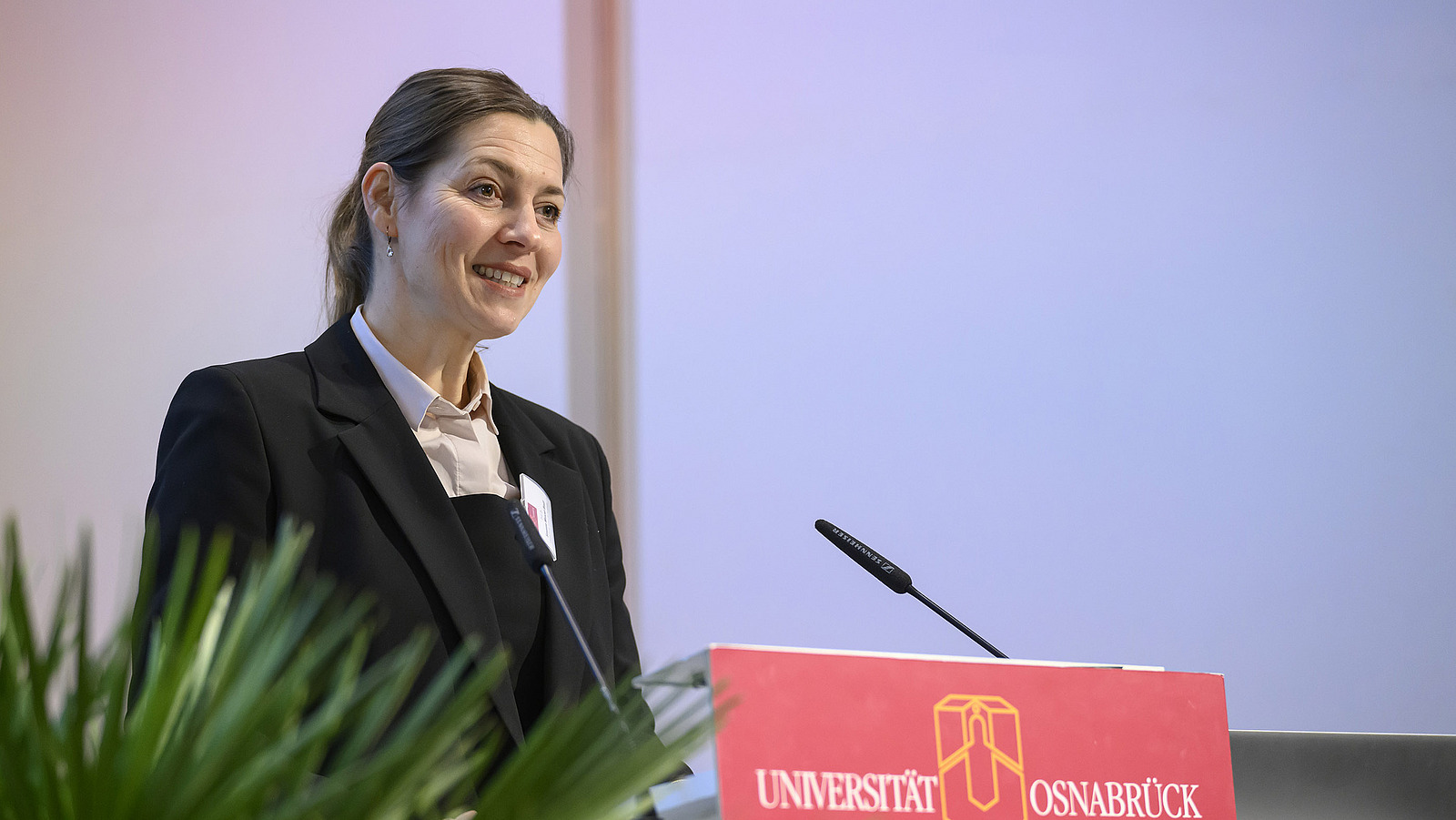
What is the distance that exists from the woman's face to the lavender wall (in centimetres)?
148

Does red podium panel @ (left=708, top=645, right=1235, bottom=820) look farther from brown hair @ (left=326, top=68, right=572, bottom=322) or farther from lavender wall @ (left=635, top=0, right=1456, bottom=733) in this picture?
lavender wall @ (left=635, top=0, right=1456, bottom=733)

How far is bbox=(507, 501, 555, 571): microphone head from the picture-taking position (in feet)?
4.53

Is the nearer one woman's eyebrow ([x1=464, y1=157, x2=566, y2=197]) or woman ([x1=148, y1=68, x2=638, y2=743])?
woman ([x1=148, y1=68, x2=638, y2=743])

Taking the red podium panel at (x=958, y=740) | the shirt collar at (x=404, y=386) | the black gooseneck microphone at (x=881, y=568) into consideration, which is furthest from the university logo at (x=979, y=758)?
the shirt collar at (x=404, y=386)

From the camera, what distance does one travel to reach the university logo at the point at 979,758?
3.38 feet

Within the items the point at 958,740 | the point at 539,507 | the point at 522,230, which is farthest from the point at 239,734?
the point at 522,230

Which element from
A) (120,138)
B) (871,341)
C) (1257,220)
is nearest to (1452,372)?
(1257,220)

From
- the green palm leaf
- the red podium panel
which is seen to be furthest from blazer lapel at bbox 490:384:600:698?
the green palm leaf

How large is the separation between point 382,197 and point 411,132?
0.35ft

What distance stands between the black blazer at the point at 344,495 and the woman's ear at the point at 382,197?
0.69 feet

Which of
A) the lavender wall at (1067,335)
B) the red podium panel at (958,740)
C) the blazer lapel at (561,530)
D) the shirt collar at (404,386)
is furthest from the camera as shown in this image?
the lavender wall at (1067,335)

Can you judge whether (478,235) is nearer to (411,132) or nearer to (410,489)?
(411,132)

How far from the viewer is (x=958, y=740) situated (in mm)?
1044

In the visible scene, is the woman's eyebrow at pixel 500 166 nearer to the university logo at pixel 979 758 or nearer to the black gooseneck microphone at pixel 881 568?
the black gooseneck microphone at pixel 881 568
